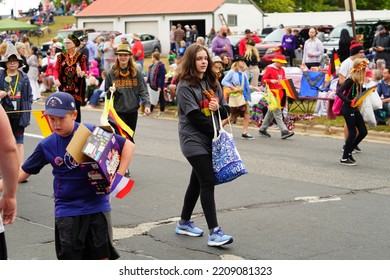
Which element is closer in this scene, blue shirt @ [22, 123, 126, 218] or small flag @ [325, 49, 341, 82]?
blue shirt @ [22, 123, 126, 218]

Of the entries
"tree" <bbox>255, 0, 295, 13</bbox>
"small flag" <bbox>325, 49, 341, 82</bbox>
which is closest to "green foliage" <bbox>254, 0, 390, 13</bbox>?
"tree" <bbox>255, 0, 295, 13</bbox>

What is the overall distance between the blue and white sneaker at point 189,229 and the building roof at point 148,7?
139ft

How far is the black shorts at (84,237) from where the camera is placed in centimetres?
601

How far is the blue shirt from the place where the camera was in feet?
19.8

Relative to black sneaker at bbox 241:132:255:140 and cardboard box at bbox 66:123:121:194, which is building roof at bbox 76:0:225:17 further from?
cardboard box at bbox 66:123:121:194

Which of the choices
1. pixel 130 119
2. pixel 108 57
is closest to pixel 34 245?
pixel 130 119

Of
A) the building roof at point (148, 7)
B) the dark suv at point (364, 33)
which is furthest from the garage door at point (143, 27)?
the dark suv at point (364, 33)

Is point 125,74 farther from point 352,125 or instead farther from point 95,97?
point 95,97

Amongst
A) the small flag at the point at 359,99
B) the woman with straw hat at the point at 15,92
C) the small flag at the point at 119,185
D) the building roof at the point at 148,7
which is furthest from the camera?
the building roof at the point at 148,7

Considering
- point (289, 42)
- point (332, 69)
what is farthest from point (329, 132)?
point (289, 42)

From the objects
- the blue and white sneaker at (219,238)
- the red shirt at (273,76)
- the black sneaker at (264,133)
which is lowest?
the black sneaker at (264,133)

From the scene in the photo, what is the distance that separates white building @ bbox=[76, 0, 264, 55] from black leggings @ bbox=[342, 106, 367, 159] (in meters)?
37.5

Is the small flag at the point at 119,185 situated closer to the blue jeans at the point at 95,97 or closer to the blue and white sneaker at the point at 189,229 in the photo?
the blue and white sneaker at the point at 189,229

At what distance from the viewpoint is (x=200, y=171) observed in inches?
316
